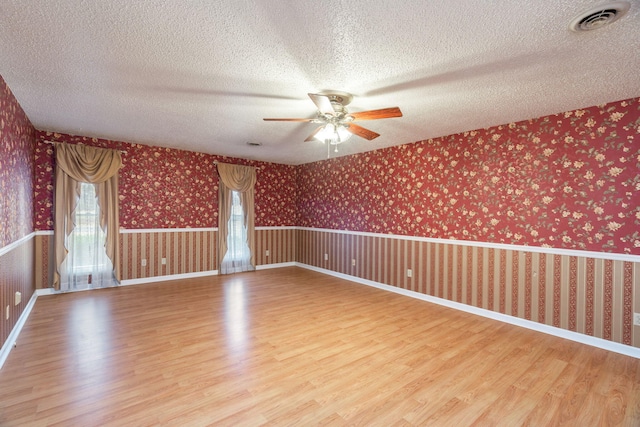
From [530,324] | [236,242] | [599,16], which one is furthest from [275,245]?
[599,16]

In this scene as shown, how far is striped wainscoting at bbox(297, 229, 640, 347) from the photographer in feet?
9.26

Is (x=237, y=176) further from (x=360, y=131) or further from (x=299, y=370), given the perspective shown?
(x=299, y=370)

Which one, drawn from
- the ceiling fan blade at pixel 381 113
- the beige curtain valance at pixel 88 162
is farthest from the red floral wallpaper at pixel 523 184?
the beige curtain valance at pixel 88 162

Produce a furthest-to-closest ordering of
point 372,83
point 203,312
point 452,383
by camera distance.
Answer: point 203,312 < point 372,83 < point 452,383

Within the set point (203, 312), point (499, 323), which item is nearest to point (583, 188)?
point (499, 323)

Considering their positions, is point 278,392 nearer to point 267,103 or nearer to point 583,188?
point 267,103

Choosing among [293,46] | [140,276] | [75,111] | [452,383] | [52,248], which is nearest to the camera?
[293,46]

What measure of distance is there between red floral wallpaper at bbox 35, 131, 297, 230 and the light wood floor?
5.36ft

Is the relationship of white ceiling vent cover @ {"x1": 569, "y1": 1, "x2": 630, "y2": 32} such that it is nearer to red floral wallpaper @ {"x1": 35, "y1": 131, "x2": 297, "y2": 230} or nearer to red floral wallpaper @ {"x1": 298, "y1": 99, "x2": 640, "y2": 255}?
red floral wallpaper @ {"x1": 298, "y1": 99, "x2": 640, "y2": 255}

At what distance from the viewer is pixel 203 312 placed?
367 centimetres

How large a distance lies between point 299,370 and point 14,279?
3003 millimetres

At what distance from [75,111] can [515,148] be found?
5.08m

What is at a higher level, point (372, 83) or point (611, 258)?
point (372, 83)

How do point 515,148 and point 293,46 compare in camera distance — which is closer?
point 293,46
